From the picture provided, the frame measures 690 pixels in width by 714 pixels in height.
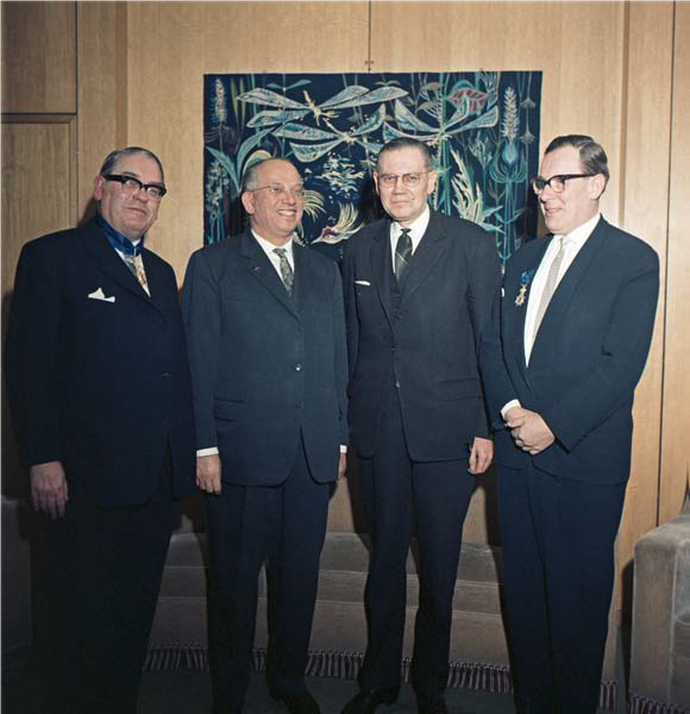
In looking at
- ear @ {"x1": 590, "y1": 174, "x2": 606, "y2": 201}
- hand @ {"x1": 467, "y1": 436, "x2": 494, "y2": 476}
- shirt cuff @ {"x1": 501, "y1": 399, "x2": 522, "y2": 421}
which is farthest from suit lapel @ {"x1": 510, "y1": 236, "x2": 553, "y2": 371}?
hand @ {"x1": 467, "y1": 436, "x2": 494, "y2": 476}

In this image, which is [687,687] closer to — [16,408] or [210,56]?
[16,408]

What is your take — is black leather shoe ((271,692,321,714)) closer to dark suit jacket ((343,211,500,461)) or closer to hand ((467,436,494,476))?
dark suit jacket ((343,211,500,461))

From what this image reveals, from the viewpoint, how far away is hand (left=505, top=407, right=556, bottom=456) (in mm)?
2623

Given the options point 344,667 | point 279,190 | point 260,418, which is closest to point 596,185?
point 279,190

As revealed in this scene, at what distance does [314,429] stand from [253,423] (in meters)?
0.21

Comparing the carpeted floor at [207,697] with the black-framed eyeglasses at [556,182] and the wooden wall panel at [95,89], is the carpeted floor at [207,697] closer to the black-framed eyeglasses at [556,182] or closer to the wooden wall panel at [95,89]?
the black-framed eyeglasses at [556,182]

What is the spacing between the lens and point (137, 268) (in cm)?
273

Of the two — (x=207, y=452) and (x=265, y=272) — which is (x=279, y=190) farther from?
(x=207, y=452)

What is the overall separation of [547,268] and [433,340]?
1.51 ft

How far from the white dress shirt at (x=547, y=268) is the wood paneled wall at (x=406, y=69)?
128 centimetres

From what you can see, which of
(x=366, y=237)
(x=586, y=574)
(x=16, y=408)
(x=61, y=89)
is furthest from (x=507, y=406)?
(x=61, y=89)

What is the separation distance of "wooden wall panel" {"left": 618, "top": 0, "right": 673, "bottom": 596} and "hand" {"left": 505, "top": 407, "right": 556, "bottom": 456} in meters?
1.39

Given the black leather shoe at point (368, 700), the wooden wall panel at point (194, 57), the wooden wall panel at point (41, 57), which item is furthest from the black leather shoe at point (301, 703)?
the wooden wall panel at point (41, 57)

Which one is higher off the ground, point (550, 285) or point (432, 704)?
point (550, 285)
